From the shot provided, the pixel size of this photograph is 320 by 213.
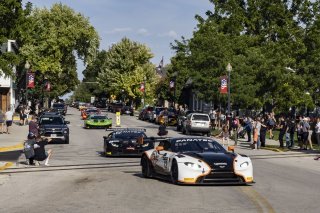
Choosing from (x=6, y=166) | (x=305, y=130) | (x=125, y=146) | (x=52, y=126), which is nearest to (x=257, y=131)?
(x=305, y=130)

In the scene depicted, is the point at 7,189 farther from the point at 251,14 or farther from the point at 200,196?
the point at 251,14

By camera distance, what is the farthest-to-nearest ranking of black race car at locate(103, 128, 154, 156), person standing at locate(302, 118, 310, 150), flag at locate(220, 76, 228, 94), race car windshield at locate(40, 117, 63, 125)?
flag at locate(220, 76, 228, 94) < race car windshield at locate(40, 117, 63, 125) < person standing at locate(302, 118, 310, 150) < black race car at locate(103, 128, 154, 156)

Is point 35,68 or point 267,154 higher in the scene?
point 35,68

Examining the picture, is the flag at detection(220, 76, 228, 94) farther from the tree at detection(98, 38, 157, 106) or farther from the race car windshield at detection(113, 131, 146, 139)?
the tree at detection(98, 38, 157, 106)

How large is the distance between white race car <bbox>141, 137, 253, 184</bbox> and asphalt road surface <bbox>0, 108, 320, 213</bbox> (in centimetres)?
23

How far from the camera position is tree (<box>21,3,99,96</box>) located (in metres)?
80.9

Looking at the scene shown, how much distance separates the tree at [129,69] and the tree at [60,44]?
19592 mm

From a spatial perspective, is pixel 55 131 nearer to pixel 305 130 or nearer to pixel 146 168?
pixel 305 130

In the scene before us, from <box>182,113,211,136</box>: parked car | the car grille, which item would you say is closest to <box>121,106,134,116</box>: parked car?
<box>182,113,211,136</box>: parked car

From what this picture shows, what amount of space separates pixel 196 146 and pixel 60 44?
2657 inches

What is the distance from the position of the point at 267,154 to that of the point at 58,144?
12324mm

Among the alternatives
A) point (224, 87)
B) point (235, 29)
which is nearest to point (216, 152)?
point (224, 87)

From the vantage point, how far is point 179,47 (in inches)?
2766

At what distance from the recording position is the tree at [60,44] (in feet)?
266
